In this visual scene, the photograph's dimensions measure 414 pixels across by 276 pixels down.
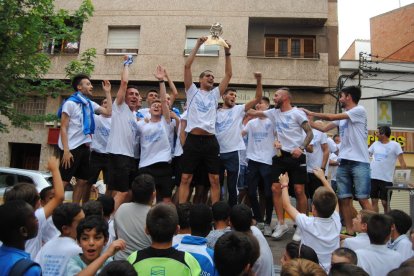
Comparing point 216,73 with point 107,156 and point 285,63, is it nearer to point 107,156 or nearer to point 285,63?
point 285,63

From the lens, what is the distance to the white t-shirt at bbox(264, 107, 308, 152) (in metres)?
6.10

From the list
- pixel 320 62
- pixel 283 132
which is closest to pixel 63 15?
pixel 283 132

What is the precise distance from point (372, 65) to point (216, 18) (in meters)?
7.66

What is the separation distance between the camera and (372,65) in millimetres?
18375

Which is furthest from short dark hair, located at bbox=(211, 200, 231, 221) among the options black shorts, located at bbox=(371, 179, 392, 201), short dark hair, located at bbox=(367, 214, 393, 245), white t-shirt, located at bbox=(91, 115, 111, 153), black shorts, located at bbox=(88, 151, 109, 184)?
black shorts, located at bbox=(371, 179, 392, 201)

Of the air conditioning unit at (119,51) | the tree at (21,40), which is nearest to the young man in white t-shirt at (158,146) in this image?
the tree at (21,40)

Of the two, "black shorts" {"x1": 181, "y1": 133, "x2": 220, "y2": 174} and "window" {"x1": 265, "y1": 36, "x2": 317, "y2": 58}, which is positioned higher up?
"window" {"x1": 265, "y1": 36, "x2": 317, "y2": 58}

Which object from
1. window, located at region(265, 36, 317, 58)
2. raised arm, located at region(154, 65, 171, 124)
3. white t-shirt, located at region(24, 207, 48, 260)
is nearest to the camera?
white t-shirt, located at region(24, 207, 48, 260)

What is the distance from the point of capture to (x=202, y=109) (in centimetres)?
594

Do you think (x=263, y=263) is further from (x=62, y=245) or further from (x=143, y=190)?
(x=62, y=245)

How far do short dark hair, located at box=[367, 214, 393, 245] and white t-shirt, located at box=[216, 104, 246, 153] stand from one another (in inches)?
120

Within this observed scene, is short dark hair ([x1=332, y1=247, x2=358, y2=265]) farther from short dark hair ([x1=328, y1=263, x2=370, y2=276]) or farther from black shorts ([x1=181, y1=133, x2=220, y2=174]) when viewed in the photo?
black shorts ([x1=181, y1=133, x2=220, y2=174])

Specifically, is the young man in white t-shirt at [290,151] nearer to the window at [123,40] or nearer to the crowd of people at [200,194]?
the crowd of people at [200,194]

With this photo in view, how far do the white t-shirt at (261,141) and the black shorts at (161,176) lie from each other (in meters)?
1.51
